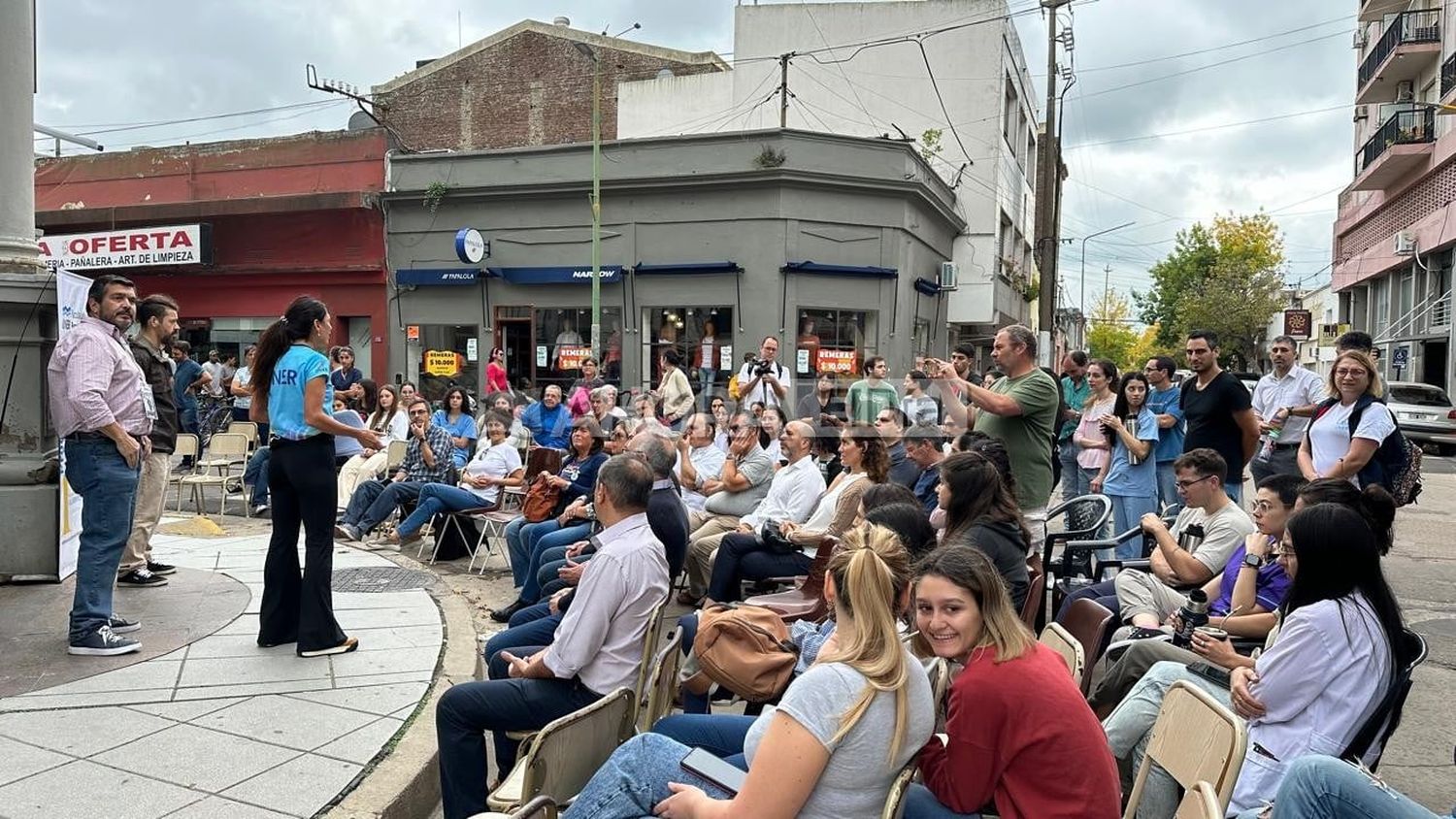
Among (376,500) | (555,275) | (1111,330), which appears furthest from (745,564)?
(1111,330)

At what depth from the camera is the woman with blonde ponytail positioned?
2.29 meters

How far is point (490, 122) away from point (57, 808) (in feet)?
80.9

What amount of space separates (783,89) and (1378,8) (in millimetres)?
19188

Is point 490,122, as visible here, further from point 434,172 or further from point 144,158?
point 144,158

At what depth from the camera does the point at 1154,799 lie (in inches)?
111

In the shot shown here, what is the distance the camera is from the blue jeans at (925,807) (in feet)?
8.16

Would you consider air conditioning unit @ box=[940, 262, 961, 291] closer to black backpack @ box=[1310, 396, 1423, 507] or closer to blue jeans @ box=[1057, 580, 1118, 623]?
black backpack @ box=[1310, 396, 1423, 507]

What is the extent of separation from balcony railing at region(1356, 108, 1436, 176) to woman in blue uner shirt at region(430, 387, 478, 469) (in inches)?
946

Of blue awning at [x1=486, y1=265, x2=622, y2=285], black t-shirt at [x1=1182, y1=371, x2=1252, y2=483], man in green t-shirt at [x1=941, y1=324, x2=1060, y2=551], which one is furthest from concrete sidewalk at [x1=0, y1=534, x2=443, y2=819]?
blue awning at [x1=486, y1=265, x2=622, y2=285]

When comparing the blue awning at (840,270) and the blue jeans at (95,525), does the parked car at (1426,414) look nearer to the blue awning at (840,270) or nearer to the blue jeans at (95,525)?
the blue awning at (840,270)

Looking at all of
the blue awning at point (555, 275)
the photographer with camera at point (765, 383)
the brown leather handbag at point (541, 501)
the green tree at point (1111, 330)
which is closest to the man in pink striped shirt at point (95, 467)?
the brown leather handbag at point (541, 501)

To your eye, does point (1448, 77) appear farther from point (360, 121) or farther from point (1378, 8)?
point (360, 121)

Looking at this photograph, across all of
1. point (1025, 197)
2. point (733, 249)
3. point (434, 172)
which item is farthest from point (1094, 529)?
point (1025, 197)

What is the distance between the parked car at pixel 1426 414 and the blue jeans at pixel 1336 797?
19622 millimetres
